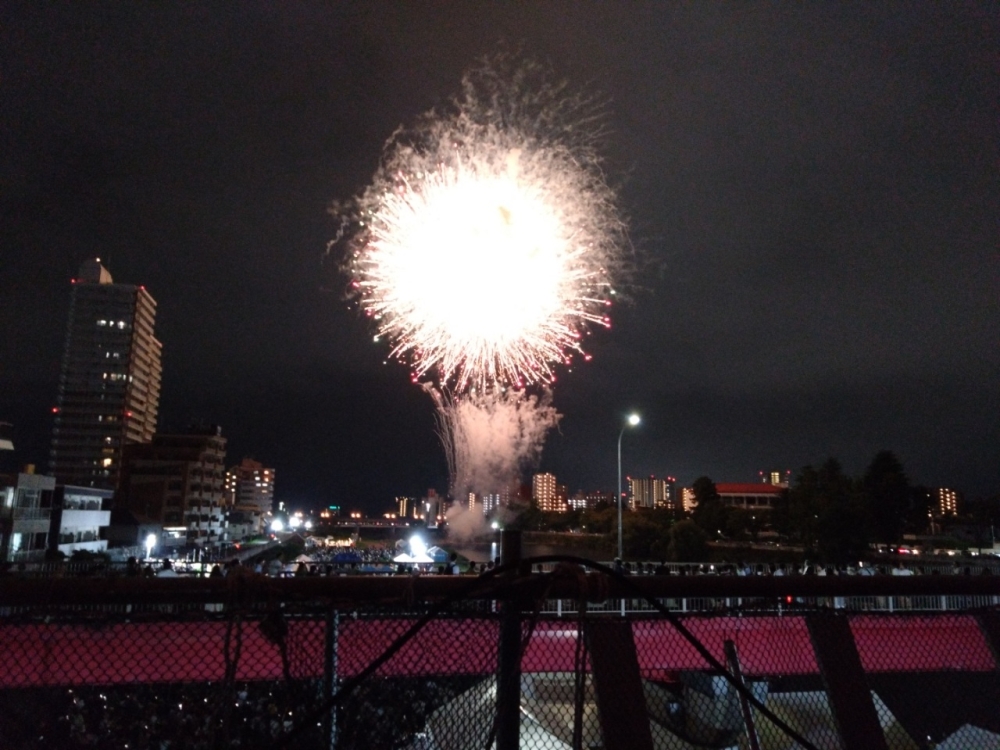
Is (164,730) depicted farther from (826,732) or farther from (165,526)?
(165,526)

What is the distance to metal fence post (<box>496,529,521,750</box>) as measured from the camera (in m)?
2.38

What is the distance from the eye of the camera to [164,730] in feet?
10.5

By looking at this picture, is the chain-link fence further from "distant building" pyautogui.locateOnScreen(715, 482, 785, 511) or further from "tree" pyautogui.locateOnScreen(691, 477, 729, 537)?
"distant building" pyautogui.locateOnScreen(715, 482, 785, 511)

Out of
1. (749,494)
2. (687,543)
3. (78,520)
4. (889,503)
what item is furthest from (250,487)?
(889,503)

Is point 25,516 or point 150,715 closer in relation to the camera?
point 150,715

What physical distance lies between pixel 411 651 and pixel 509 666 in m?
0.54

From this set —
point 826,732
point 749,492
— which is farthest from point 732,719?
point 749,492

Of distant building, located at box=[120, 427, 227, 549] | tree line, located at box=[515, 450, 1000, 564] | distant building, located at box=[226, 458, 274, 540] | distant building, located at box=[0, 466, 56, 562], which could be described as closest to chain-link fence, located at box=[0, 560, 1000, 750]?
tree line, located at box=[515, 450, 1000, 564]

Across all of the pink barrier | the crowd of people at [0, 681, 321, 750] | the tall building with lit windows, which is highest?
the tall building with lit windows

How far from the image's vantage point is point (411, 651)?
2.77 meters

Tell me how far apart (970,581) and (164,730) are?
12.1 feet

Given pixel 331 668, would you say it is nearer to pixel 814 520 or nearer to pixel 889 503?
pixel 814 520

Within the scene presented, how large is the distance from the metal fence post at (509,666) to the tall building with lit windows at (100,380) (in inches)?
5184

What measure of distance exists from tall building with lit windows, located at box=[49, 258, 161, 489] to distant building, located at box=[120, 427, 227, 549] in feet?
115
